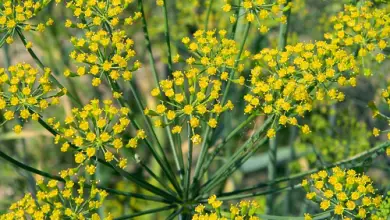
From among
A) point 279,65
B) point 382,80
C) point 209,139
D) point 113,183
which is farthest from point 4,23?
→ point 113,183

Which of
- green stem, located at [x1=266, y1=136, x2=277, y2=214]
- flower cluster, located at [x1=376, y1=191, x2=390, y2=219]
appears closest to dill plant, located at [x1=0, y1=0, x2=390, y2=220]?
flower cluster, located at [x1=376, y1=191, x2=390, y2=219]

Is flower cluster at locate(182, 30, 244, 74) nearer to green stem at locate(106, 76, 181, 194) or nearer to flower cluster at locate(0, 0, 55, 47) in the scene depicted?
green stem at locate(106, 76, 181, 194)

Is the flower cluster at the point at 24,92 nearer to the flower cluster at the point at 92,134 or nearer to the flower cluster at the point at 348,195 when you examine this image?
the flower cluster at the point at 92,134

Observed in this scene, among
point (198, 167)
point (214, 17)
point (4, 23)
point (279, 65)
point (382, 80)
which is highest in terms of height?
point (214, 17)

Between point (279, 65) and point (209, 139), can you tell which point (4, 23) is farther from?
point (279, 65)

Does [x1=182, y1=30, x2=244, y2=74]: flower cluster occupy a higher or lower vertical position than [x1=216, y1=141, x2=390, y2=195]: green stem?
higher

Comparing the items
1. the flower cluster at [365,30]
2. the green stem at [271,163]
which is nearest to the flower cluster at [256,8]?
the flower cluster at [365,30]
